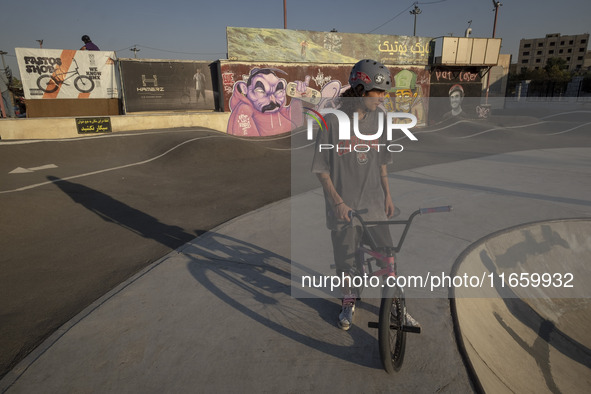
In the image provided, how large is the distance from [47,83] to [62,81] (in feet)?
2.02

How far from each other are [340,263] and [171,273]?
231 centimetres

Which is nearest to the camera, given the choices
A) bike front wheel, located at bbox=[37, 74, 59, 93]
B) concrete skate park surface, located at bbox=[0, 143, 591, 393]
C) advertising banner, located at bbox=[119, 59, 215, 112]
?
concrete skate park surface, located at bbox=[0, 143, 591, 393]

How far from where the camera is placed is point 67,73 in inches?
627

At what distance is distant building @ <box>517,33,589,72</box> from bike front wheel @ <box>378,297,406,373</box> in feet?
404

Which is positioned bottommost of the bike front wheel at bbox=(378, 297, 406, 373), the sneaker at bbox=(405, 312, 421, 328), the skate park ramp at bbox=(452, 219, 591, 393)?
the skate park ramp at bbox=(452, 219, 591, 393)

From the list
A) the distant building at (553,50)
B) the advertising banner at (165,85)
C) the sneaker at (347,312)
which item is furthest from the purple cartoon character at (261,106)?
the distant building at (553,50)

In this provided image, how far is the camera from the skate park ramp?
2.92 meters

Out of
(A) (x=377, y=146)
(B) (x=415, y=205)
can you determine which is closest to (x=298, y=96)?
(B) (x=415, y=205)

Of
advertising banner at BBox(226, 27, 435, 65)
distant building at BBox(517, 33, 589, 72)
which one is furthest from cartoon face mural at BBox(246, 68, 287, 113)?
distant building at BBox(517, 33, 589, 72)

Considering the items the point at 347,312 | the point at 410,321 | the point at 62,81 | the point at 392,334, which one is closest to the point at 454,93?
the point at 62,81

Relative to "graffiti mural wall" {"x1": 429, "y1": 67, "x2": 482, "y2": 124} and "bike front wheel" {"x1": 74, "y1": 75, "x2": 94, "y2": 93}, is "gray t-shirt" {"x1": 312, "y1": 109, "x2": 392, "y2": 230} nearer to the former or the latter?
"bike front wheel" {"x1": 74, "y1": 75, "x2": 94, "y2": 93}

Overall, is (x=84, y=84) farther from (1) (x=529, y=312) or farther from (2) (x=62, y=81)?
(1) (x=529, y=312)

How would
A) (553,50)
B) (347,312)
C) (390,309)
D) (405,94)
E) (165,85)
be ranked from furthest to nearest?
(553,50) < (405,94) < (165,85) < (347,312) < (390,309)

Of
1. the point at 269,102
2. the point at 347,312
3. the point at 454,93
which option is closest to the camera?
the point at 347,312
